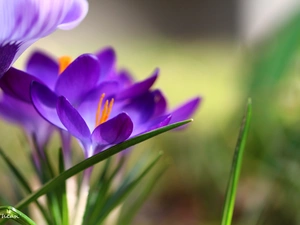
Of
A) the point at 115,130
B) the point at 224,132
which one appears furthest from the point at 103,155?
the point at 224,132

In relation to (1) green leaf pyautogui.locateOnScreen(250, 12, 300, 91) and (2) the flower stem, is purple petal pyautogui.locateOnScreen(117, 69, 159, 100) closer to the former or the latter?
(2) the flower stem

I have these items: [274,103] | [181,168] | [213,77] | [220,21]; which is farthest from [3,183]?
[220,21]

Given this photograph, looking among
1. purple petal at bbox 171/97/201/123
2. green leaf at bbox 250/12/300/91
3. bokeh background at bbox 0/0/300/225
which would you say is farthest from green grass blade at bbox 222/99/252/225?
green leaf at bbox 250/12/300/91

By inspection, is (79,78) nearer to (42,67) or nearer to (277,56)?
(42,67)

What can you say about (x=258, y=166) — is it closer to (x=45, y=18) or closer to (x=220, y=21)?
(x=45, y=18)

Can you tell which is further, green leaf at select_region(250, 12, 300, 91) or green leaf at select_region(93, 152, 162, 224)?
green leaf at select_region(250, 12, 300, 91)
